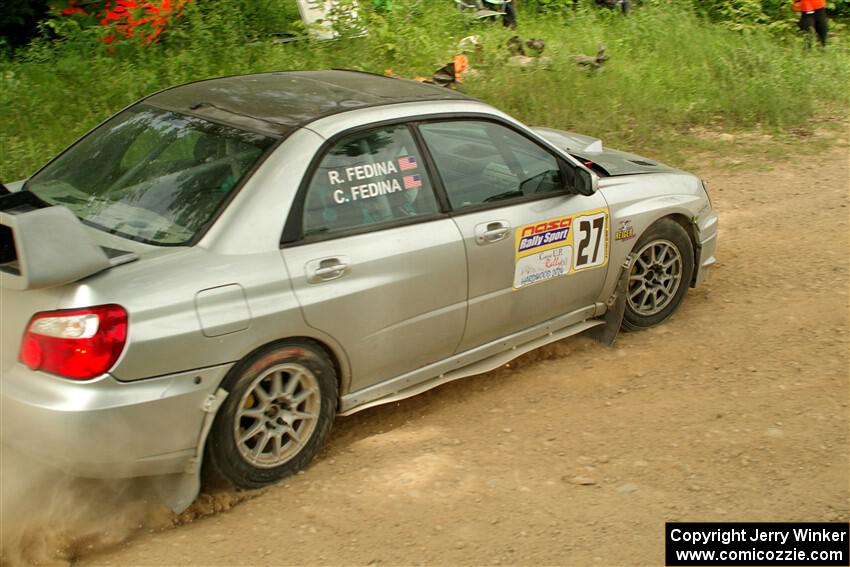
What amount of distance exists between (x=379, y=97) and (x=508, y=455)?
188 cm

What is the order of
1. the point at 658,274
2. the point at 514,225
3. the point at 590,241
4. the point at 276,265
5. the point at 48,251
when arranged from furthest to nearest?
the point at 658,274 < the point at 590,241 < the point at 514,225 < the point at 276,265 < the point at 48,251

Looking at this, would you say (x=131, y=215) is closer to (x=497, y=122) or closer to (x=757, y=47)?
(x=497, y=122)

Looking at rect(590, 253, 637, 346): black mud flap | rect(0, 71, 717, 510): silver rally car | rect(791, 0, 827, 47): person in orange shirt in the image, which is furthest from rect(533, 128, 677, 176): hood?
rect(791, 0, 827, 47): person in orange shirt

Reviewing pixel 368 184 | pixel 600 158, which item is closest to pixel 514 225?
pixel 368 184

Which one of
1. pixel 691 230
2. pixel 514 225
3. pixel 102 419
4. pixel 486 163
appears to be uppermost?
pixel 486 163

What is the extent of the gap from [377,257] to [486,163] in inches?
37.4

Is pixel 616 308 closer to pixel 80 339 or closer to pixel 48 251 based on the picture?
pixel 80 339

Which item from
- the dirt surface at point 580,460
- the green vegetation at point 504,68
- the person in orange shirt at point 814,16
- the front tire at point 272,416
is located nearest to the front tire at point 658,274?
the dirt surface at point 580,460

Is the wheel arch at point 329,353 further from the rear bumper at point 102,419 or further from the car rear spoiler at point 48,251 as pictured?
the car rear spoiler at point 48,251

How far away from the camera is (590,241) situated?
17.6 feet

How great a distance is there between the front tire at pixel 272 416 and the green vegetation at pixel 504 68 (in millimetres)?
4087

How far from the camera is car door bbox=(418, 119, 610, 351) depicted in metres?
4.84

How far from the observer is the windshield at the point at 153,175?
13.7 ft

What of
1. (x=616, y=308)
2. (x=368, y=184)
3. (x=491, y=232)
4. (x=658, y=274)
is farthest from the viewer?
(x=658, y=274)
